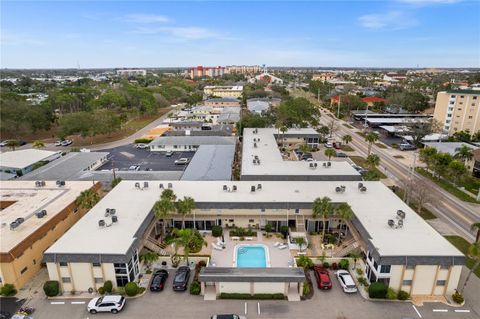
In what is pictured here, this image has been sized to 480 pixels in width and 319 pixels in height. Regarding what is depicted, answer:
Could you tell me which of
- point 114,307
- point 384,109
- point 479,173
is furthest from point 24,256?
point 384,109

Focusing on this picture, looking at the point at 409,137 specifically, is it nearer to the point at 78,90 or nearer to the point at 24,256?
the point at 24,256

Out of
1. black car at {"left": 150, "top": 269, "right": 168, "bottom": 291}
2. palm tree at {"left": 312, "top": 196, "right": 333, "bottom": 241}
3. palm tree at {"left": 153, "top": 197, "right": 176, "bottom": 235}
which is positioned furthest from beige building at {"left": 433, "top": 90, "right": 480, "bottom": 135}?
black car at {"left": 150, "top": 269, "right": 168, "bottom": 291}

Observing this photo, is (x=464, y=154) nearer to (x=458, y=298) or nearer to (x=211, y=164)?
(x=458, y=298)

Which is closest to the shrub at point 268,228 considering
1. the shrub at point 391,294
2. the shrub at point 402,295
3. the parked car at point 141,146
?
the shrub at point 391,294

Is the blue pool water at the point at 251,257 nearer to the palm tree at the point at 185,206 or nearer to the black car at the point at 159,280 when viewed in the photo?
the palm tree at the point at 185,206

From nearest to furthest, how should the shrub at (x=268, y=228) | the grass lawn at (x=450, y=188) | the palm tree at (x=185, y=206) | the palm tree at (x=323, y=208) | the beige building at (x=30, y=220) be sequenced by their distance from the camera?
1. the beige building at (x=30, y=220)
2. the palm tree at (x=323, y=208)
3. the palm tree at (x=185, y=206)
4. the shrub at (x=268, y=228)
5. the grass lawn at (x=450, y=188)

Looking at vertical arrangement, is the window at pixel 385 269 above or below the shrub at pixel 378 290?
above

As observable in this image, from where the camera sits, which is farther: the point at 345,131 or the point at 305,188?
the point at 345,131
